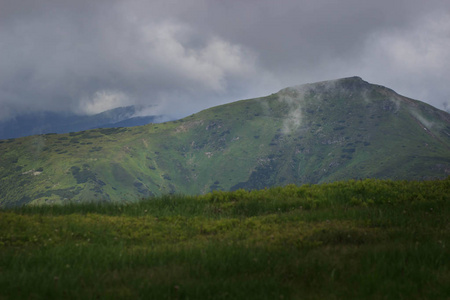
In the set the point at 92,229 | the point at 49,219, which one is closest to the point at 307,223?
the point at 92,229

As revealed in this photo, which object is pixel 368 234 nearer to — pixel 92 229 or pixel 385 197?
pixel 385 197

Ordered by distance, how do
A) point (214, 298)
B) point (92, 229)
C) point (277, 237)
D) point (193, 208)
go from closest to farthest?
1. point (214, 298)
2. point (277, 237)
3. point (92, 229)
4. point (193, 208)

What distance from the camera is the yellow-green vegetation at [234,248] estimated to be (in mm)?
6574

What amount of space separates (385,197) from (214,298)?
9359 mm

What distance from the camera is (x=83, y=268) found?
292 inches

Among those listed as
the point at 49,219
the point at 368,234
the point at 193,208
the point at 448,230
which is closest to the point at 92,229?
the point at 49,219

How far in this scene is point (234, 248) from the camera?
8523mm

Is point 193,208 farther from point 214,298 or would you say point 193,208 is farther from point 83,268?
point 214,298

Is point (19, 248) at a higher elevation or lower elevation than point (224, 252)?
higher

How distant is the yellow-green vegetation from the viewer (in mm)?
6574

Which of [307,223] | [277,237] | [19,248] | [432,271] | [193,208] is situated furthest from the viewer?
[193,208]

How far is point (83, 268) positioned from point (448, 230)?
29.7 feet

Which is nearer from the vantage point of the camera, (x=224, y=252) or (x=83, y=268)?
(x=83, y=268)

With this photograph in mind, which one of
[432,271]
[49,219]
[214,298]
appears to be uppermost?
[49,219]
